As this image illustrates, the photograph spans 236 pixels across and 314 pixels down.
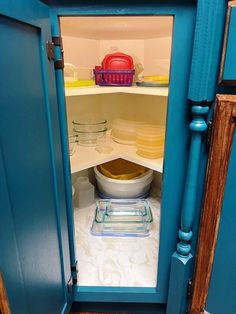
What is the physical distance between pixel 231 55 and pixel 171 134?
0.30 metres

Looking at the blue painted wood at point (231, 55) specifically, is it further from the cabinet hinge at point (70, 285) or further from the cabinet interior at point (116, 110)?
the cabinet hinge at point (70, 285)

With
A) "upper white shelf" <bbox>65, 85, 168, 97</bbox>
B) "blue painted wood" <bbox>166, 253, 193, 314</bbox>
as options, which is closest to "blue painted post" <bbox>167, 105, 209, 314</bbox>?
"blue painted wood" <bbox>166, 253, 193, 314</bbox>

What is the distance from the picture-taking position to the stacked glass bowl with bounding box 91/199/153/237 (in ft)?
5.01

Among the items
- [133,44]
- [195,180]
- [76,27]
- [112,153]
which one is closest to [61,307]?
[195,180]

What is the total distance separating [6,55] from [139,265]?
116cm

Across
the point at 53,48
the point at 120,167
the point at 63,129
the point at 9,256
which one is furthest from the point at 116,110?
the point at 9,256

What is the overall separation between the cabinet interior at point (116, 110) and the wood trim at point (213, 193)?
295 millimetres

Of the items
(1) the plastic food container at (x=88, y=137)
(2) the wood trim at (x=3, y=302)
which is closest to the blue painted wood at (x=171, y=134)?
(2) the wood trim at (x=3, y=302)

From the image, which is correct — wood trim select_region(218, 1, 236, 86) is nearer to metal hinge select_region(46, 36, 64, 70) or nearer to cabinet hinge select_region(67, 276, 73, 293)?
metal hinge select_region(46, 36, 64, 70)

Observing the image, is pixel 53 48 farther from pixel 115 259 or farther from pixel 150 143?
pixel 115 259

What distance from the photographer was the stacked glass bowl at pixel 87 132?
1.68 m

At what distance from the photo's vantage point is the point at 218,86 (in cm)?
72

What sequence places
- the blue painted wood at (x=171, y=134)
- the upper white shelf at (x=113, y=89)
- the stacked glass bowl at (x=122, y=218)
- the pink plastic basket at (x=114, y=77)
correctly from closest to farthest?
1. the blue painted wood at (x=171, y=134)
2. the upper white shelf at (x=113, y=89)
3. the pink plastic basket at (x=114, y=77)
4. the stacked glass bowl at (x=122, y=218)

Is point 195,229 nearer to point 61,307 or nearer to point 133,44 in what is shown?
point 61,307
